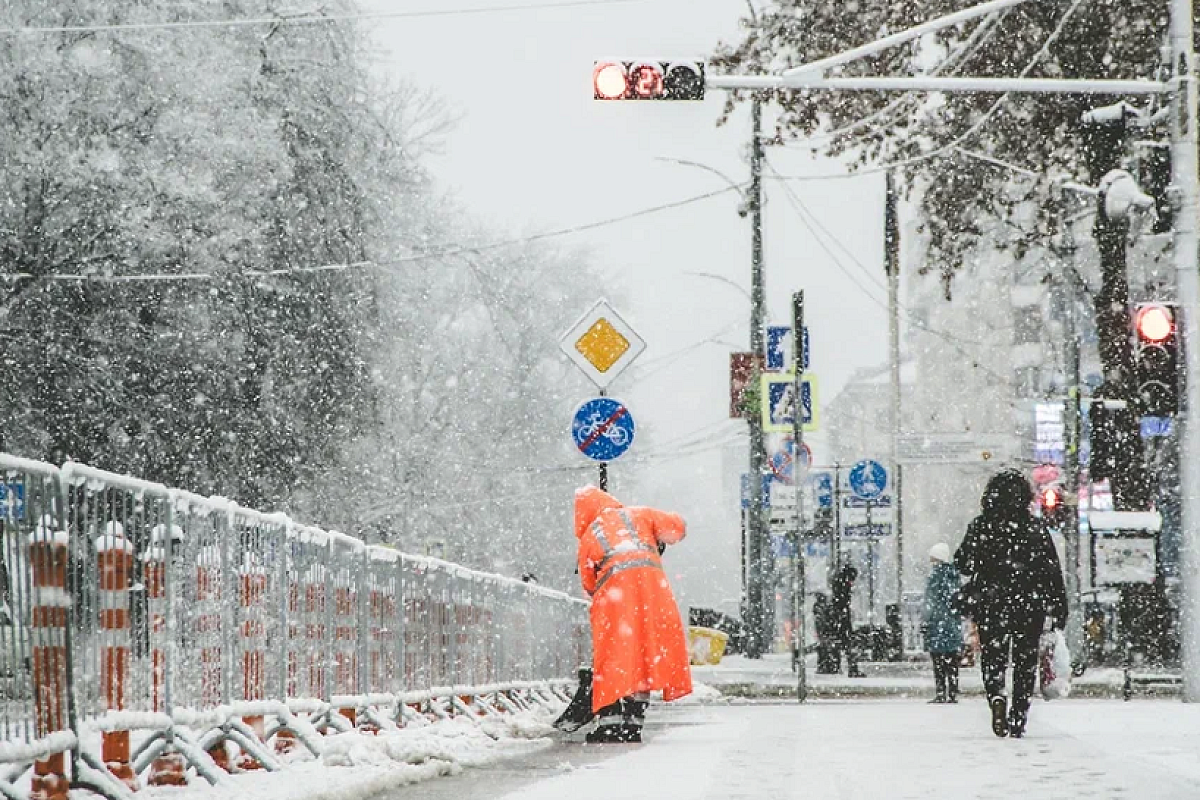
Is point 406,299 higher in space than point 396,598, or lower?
higher

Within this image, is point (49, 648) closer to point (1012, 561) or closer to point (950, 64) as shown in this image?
point (1012, 561)

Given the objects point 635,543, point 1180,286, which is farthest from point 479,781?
point 1180,286

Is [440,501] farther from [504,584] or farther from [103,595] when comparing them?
[103,595]

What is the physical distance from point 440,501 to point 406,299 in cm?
1982

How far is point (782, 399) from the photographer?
25.1 m

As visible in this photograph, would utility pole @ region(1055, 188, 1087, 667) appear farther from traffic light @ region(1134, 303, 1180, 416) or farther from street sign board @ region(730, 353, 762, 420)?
traffic light @ region(1134, 303, 1180, 416)

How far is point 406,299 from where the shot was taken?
3891cm

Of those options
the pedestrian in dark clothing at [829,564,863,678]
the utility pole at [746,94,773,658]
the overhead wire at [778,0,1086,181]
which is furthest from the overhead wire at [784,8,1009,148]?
the utility pole at [746,94,773,658]

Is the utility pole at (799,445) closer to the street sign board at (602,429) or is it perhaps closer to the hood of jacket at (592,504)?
the street sign board at (602,429)

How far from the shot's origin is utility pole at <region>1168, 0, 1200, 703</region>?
56.0ft

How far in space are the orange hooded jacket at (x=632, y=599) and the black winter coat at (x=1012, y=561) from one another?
176cm

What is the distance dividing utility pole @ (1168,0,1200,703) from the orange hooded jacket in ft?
16.8

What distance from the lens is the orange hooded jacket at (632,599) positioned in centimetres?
1364

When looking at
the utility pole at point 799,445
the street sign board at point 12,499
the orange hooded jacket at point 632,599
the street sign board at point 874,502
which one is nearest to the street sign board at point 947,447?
the street sign board at point 874,502
